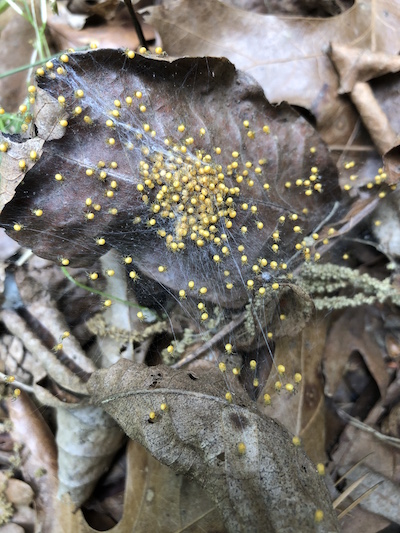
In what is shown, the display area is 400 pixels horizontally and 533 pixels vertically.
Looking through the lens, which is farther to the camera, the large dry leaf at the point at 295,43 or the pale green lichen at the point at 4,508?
the large dry leaf at the point at 295,43

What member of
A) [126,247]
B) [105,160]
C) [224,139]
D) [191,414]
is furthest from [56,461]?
[224,139]

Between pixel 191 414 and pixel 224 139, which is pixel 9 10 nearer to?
pixel 224 139

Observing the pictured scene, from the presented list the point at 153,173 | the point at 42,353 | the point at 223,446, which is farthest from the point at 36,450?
the point at 153,173

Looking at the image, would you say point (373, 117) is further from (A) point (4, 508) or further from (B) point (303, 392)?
(A) point (4, 508)

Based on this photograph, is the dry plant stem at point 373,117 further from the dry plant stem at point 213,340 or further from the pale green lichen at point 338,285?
the dry plant stem at point 213,340

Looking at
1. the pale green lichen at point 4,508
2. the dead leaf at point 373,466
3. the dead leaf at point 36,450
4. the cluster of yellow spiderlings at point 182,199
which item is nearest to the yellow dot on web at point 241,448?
the cluster of yellow spiderlings at point 182,199

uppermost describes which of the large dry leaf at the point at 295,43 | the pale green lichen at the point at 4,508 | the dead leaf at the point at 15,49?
the dead leaf at the point at 15,49
